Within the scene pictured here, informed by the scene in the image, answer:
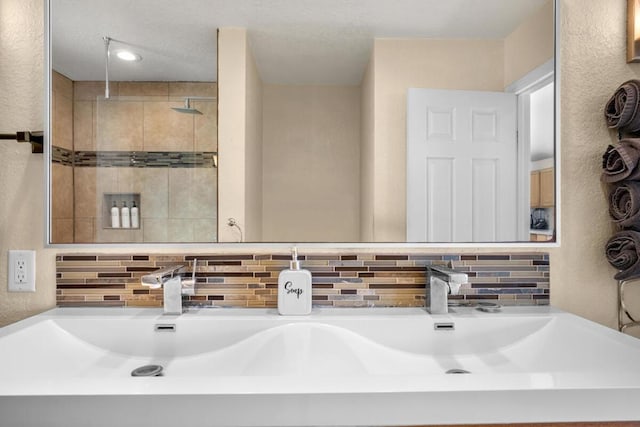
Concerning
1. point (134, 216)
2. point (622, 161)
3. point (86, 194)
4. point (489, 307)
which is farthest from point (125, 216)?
point (622, 161)

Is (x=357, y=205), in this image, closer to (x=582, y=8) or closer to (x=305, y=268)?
(x=305, y=268)

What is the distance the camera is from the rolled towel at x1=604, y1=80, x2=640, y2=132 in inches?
42.4

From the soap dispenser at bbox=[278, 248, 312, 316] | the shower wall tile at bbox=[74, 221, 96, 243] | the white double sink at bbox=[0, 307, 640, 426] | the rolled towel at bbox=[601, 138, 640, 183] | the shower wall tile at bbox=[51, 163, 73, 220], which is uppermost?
the rolled towel at bbox=[601, 138, 640, 183]

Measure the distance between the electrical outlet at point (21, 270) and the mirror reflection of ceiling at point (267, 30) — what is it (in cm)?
51

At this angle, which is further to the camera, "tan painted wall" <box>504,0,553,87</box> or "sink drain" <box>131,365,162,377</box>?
"tan painted wall" <box>504,0,553,87</box>

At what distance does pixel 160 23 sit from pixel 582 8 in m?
1.22

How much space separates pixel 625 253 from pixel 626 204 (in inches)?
5.2

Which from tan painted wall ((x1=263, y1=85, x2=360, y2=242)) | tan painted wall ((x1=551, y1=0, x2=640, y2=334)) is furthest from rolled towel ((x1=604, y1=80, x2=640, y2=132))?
tan painted wall ((x1=263, y1=85, x2=360, y2=242))

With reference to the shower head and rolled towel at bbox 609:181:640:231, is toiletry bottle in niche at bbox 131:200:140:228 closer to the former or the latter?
the shower head

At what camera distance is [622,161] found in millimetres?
1083

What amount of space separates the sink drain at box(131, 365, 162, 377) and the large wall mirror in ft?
1.12

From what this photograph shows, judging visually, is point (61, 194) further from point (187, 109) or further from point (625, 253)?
point (625, 253)

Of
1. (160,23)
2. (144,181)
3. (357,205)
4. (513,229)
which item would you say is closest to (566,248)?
(513,229)

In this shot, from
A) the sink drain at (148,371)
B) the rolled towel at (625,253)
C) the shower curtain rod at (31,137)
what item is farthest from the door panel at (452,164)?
the shower curtain rod at (31,137)
